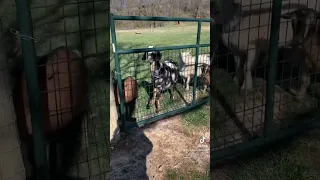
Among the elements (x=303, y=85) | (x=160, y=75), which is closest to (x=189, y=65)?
(x=160, y=75)

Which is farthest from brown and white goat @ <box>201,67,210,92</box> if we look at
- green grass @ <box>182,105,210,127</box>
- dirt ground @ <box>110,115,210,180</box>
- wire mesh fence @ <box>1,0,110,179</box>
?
wire mesh fence @ <box>1,0,110,179</box>

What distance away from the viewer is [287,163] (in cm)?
183

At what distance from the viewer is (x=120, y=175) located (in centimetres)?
395

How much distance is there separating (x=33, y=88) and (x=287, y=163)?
4.64ft

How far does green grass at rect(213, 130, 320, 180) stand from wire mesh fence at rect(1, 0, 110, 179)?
0.82m

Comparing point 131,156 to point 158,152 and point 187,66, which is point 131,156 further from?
point 187,66

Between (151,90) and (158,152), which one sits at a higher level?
(151,90)

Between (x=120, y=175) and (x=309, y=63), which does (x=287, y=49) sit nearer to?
(x=309, y=63)

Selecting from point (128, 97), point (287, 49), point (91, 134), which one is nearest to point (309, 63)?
point (287, 49)

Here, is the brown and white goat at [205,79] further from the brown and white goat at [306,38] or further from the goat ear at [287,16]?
the goat ear at [287,16]

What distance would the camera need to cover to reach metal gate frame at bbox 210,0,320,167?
147 cm

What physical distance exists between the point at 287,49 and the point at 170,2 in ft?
55.2

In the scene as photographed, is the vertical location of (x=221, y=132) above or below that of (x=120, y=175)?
above

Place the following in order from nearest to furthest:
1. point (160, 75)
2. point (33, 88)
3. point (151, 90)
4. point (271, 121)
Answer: point (33, 88)
point (271, 121)
point (160, 75)
point (151, 90)
